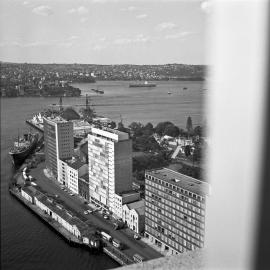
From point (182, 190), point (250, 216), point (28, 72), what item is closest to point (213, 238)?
point (250, 216)

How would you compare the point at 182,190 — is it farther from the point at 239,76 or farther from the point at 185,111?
the point at 239,76

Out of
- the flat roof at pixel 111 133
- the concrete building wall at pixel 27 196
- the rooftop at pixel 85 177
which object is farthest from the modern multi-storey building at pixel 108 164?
the concrete building wall at pixel 27 196

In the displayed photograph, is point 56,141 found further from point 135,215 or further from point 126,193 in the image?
point 135,215

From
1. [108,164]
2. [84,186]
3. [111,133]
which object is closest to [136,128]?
[111,133]

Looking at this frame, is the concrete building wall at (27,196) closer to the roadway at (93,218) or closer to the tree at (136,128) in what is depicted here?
the roadway at (93,218)

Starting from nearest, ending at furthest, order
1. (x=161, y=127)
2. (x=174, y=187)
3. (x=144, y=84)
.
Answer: (x=144, y=84)
(x=174, y=187)
(x=161, y=127)

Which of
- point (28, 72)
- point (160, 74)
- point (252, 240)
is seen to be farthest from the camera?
point (160, 74)
